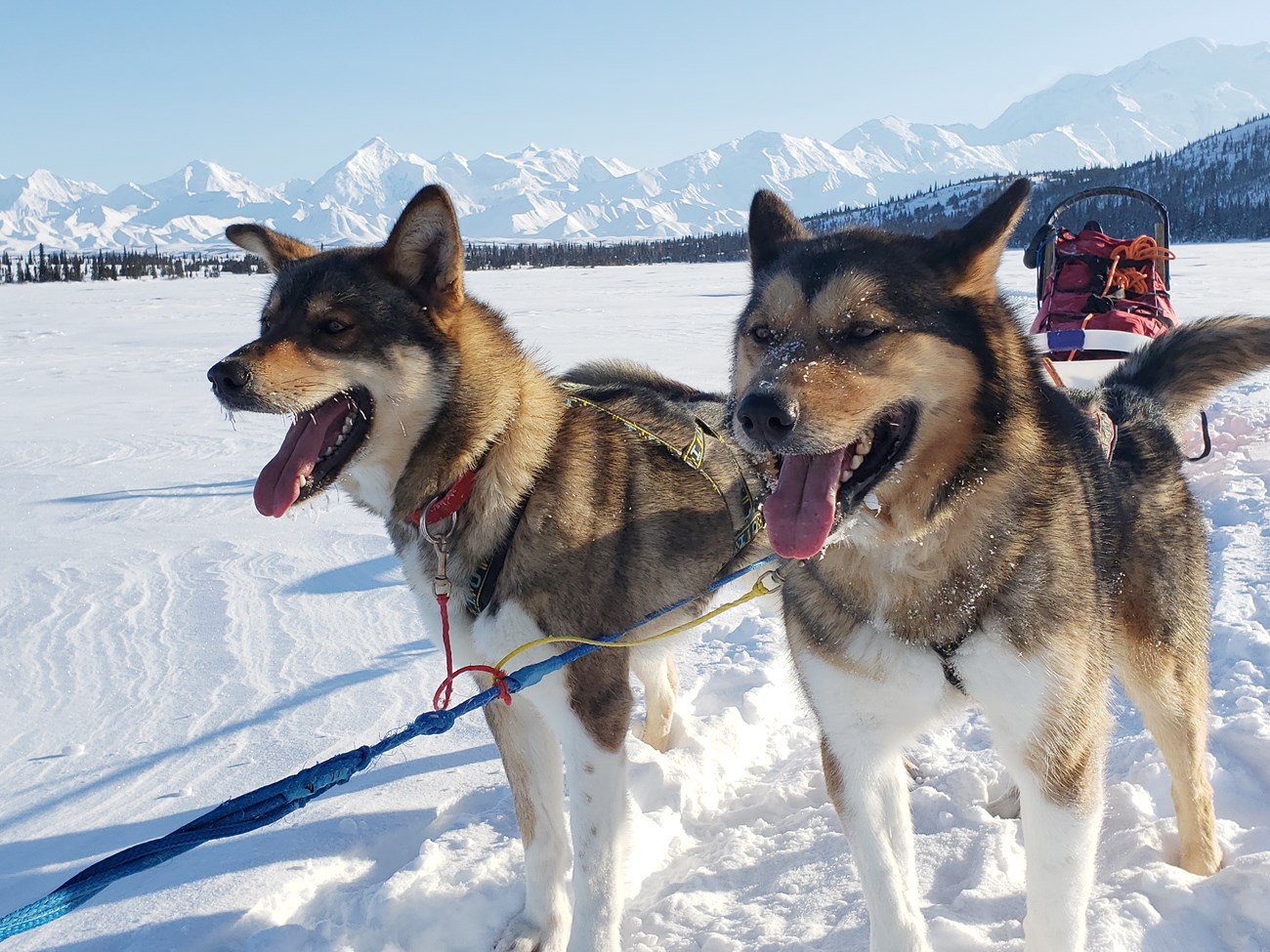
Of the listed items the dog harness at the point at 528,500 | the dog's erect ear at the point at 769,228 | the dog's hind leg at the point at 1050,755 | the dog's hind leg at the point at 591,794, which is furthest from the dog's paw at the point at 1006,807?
the dog's erect ear at the point at 769,228

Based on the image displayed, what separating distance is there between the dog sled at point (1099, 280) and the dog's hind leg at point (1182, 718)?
2195mm

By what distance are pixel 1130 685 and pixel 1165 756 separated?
0.81 ft

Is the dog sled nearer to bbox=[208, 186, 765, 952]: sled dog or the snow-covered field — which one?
the snow-covered field

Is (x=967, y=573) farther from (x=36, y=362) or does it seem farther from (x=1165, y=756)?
(x=36, y=362)

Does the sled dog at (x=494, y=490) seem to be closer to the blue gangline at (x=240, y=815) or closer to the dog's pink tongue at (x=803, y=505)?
the blue gangline at (x=240, y=815)

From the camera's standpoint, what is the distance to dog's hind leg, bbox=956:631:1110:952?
6.05 ft

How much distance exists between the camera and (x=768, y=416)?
173 cm

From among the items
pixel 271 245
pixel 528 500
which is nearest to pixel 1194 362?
pixel 528 500

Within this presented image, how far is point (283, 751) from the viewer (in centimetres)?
312

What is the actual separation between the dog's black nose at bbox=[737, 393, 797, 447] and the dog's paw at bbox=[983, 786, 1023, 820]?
166 cm

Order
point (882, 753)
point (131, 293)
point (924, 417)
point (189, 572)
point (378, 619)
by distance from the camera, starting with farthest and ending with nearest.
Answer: point (131, 293) < point (189, 572) < point (378, 619) < point (882, 753) < point (924, 417)

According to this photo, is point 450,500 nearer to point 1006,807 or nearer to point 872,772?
point 872,772

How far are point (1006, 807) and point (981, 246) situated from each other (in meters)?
1.73

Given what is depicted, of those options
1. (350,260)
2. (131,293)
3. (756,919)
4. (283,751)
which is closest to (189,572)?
(283,751)
